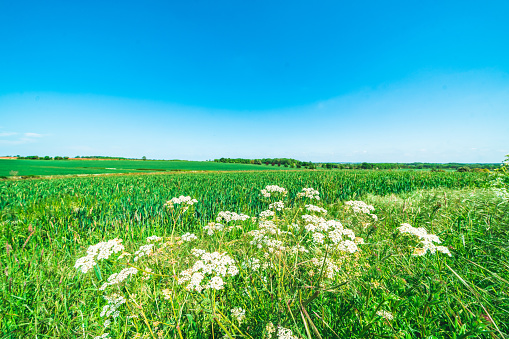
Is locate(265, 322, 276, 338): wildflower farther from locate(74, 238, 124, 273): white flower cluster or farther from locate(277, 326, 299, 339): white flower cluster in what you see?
locate(74, 238, 124, 273): white flower cluster

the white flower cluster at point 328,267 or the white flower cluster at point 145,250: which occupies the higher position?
the white flower cluster at point 145,250

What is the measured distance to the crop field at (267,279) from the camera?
5.73 ft

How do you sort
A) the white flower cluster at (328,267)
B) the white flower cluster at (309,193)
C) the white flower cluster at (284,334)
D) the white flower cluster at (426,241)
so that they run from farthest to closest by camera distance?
the white flower cluster at (309,193), the white flower cluster at (328,267), the white flower cluster at (426,241), the white flower cluster at (284,334)

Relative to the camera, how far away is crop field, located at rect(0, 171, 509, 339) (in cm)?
175

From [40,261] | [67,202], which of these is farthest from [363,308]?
[67,202]

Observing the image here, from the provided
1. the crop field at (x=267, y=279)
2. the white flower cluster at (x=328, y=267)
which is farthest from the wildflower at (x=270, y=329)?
the white flower cluster at (x=328, y=267)

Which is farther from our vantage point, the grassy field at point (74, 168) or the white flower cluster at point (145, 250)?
the grassy field at point (74, 168)

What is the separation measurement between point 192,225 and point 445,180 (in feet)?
76.5

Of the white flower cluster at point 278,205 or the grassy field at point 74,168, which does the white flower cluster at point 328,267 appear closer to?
the white flower cluster at point 278,205

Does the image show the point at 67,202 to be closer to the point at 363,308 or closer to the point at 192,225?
the point at 192,225

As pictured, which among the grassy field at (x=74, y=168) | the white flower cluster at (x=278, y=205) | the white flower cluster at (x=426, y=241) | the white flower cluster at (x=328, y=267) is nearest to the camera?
the white flower cluster at (x=426, y=241)

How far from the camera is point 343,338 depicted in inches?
70.5

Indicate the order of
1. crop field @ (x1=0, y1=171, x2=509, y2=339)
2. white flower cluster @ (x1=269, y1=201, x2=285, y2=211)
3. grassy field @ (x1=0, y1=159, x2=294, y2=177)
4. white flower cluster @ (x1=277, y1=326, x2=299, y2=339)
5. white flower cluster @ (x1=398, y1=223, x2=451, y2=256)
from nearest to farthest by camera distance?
white flower cluster @ (x1=277, y1=326, x2=299, y2=339), crop field @ (x1=0, y1=171, x2=509, y2=339), white flower cluster @ (x1=398, y1=223, x2=451, y2=256), white flower cluster @ (x1=269, y1=201, x2=285, y2=211), grassy field @ (x1=0, y1=159, x2=294, y2=177)

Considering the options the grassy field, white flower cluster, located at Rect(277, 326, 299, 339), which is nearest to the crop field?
white flower cluster, located at Rect(277, 326, 299, 339)
